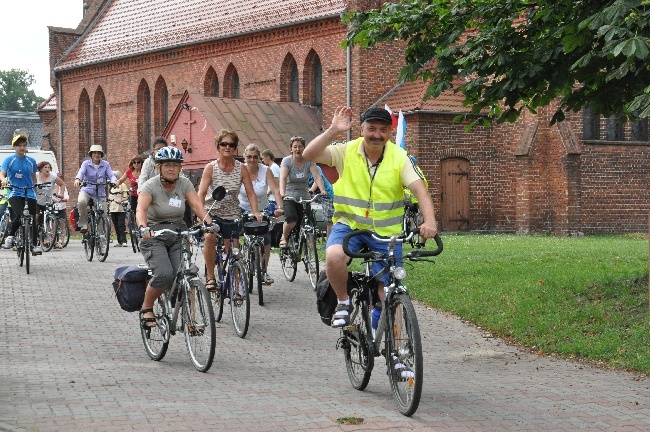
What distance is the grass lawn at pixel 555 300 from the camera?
1069cm

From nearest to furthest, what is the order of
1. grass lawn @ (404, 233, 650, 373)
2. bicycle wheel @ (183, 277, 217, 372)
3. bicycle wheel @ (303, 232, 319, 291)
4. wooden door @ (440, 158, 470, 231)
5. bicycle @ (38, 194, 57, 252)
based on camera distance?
1. bicycle wheel @ (183, 277, 217, 372)
2. grass lawn @ (404, 233, 650, 373)
3. bicycle wheel @ (303, 232, 319, 291)
4. bicycle @ (38, 194, 57, 252)
5. wooden door @ (440, 158, 470, 231)

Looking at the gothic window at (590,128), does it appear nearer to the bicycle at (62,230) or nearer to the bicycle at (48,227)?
the bicycle at (62,230)

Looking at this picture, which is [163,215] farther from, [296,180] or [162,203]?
[296,180]

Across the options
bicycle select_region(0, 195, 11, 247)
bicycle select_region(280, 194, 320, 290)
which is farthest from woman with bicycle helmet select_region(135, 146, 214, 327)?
bicycle select_region(0, 195, 11, 247)

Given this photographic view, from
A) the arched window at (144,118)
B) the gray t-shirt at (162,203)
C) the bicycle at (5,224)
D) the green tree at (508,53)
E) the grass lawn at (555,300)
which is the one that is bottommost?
the grass lawn at (555,300)

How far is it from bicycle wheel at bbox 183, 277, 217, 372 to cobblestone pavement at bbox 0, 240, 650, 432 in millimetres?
138

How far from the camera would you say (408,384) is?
7312 mm

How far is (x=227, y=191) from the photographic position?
40.1 feet

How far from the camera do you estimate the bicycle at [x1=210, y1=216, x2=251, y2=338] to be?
1123 centimetres

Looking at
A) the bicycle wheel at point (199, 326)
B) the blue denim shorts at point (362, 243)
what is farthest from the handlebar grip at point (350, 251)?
the bicycle wheel at point (199, 326)

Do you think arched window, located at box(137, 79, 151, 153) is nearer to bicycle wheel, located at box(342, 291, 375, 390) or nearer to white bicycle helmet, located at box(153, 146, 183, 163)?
white bicycle helmet, located at box(153, 146, 183, 163)

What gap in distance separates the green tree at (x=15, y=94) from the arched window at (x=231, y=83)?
263ft

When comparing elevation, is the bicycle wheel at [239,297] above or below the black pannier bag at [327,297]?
below

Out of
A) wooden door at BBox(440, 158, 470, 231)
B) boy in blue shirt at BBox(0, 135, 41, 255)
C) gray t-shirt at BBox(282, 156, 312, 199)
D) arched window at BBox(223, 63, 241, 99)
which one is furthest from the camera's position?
arched window at BBox(223, 63, 241, 99)
